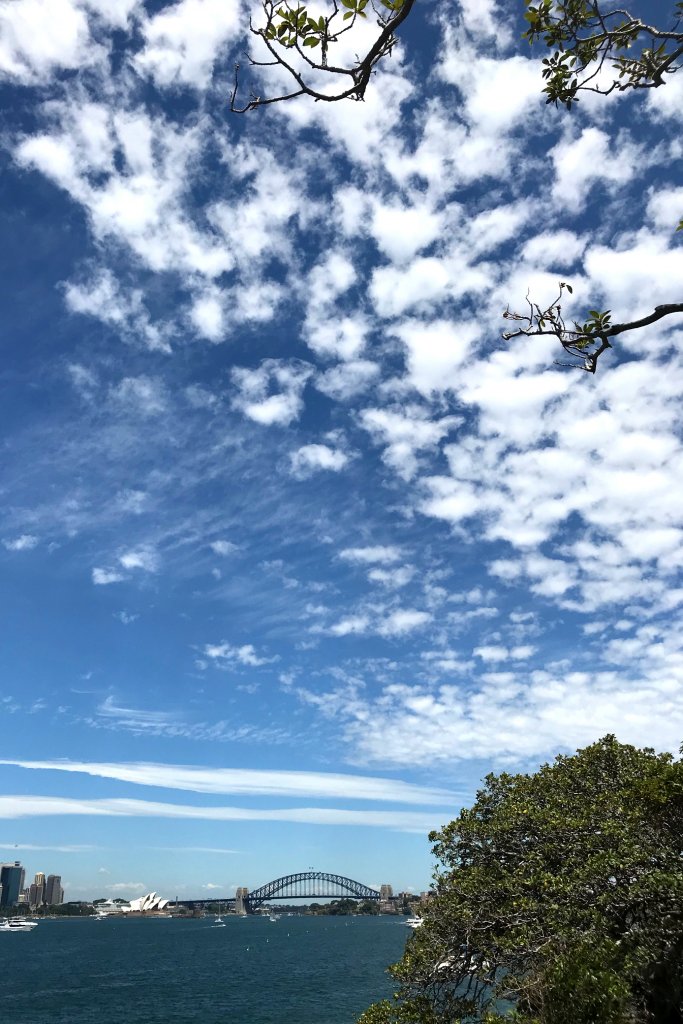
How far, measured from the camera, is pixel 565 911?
661 inches

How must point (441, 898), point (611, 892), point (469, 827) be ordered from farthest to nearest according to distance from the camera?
point (469, 827)
point (441, 898)
point (611, 892)

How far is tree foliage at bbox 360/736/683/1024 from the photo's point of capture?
50.2 ft

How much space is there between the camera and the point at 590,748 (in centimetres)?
2362

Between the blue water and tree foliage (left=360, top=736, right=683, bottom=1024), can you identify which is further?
the blue water

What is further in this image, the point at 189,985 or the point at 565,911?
the point at 189,985

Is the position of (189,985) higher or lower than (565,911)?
lower

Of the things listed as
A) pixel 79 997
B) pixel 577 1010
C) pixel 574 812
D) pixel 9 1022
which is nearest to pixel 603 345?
pixel 577 1010

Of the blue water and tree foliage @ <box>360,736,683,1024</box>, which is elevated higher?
tree foliage @ <box>360,736,683,1024</box>

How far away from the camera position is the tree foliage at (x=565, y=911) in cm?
1529

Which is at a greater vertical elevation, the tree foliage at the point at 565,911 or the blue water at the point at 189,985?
the tree foliage at the point at 565,911

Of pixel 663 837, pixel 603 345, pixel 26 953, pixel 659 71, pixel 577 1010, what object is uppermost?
pixel 659 71

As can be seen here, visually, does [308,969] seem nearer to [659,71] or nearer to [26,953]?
[26,953]

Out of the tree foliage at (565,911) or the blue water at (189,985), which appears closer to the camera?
the tree foliage at (565,911)

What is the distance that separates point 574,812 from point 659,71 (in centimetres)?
1925
